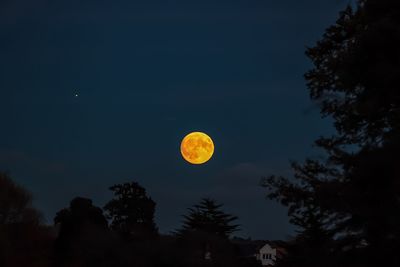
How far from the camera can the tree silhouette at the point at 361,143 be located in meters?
14.8

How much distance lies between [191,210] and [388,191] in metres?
56.6

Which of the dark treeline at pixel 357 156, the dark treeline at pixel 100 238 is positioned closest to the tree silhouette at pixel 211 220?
the dark treeline at pixel 100 238

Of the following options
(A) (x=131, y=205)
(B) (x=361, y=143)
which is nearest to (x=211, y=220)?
(A) (x=131, y=205)

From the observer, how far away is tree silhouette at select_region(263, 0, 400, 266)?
14.8 metres

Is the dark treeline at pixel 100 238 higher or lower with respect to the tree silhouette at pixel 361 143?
higher

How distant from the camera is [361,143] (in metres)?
17.8

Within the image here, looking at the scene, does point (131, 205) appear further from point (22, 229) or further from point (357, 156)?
point (357, 156)

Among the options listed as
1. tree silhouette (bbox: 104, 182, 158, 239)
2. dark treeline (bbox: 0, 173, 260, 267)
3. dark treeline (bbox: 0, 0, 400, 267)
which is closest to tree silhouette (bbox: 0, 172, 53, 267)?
dark treeline (bbox: 0, 173, 260, 267)

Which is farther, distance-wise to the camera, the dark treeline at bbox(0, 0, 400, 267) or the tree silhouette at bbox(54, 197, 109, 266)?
the tree silhouette at bbox(54, 197, 109, 266)

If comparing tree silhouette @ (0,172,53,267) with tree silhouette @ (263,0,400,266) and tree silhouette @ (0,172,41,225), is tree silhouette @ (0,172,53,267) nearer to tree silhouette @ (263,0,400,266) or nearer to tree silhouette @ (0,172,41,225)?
tree silhouette @ (0,172,41,225)

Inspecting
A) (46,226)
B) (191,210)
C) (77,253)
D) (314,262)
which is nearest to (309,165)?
(314,262)

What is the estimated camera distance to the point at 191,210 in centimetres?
7062

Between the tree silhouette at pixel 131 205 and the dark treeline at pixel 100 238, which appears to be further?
the tree silhouette at pixel 131 205

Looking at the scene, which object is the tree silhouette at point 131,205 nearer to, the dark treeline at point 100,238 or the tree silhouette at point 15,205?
the dark treeline at point 100,238
